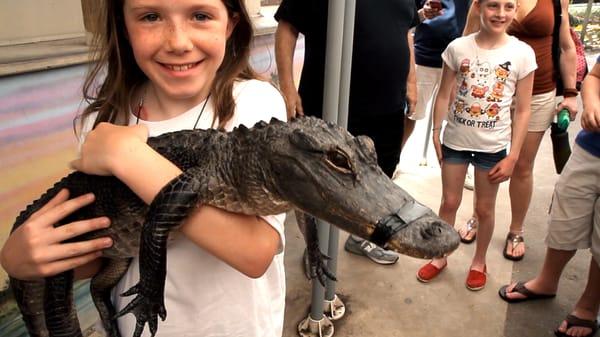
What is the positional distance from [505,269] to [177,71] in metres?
2.41

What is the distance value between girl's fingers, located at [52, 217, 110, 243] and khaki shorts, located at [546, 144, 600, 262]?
6.28 feet

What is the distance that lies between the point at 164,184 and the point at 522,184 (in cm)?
236

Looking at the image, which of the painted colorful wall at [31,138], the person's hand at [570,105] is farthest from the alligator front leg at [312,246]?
the person's hand at [570,105]

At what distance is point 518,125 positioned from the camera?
2193 millimetres

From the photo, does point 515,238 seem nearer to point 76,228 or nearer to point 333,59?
point 333,59

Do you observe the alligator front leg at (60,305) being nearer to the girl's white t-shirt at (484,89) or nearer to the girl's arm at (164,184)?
the girl's arm at (164,184)

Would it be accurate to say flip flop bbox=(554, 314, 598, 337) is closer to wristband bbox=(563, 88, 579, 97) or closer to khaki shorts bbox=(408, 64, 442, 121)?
wristband bbox=(563, 88, 579, 97)

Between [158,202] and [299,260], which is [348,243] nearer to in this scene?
[299,260]

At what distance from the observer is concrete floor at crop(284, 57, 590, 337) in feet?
7.39

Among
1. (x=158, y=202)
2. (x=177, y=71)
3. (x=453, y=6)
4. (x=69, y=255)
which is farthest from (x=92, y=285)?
(x=453, y=6)

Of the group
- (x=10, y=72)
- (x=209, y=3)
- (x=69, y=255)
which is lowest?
(x=69, y=255)

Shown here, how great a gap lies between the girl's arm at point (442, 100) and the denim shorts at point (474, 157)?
0.04 metres

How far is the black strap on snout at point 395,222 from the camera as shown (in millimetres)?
680

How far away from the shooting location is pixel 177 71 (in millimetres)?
923
